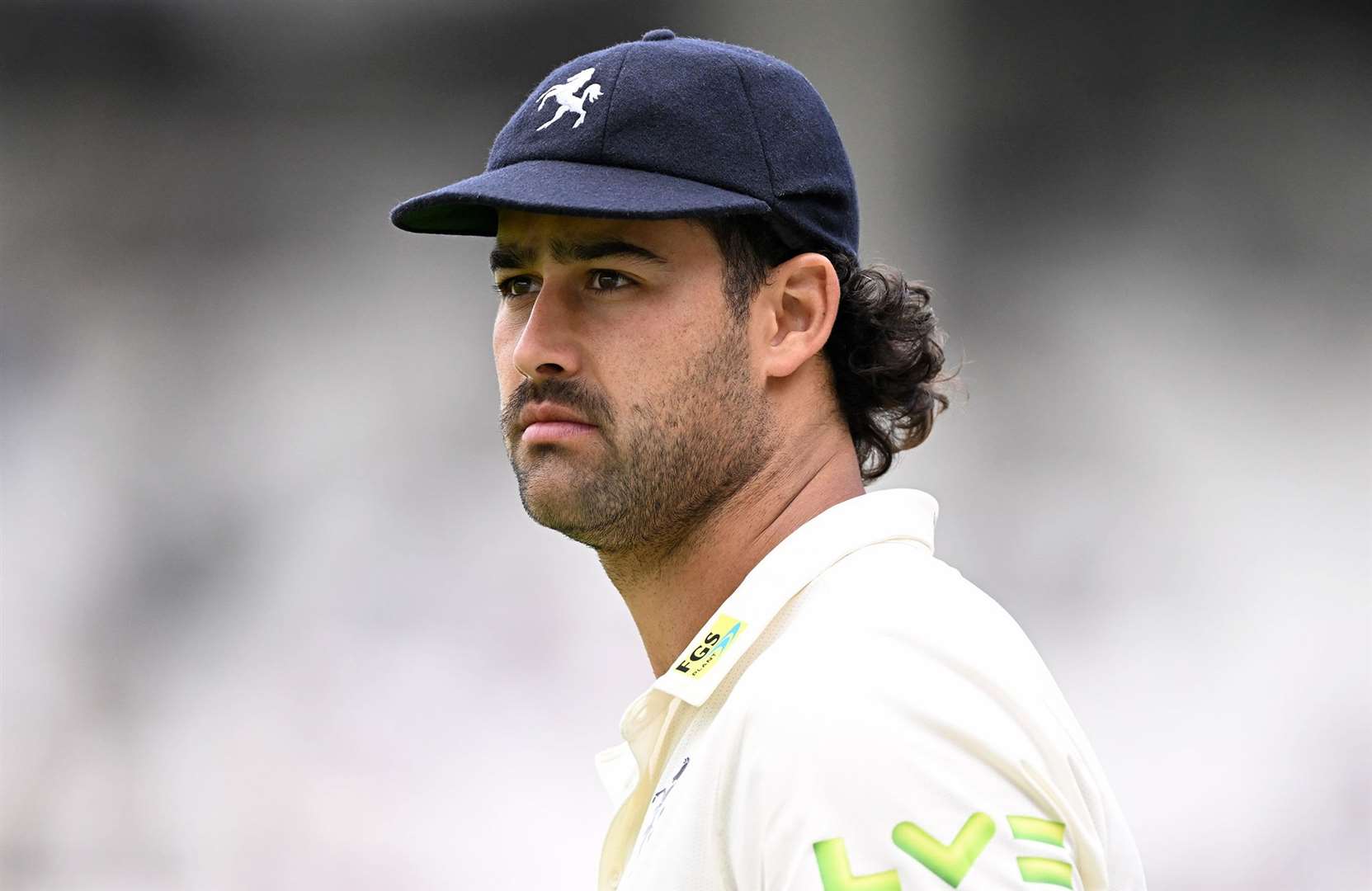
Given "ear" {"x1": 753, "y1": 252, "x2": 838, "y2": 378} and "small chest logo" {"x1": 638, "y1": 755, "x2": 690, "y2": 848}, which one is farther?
"ear" {"x1": 753, "y1": 252, "x2": 838, "y2": 378}

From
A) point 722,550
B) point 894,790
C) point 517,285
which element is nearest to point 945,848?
point 894,790

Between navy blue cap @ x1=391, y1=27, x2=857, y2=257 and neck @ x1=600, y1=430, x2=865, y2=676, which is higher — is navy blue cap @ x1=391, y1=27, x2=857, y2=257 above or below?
above

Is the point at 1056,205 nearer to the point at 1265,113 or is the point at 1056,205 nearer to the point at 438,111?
the point at 1265,113

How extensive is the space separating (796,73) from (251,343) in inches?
102

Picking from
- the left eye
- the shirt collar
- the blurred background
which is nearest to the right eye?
the left eye

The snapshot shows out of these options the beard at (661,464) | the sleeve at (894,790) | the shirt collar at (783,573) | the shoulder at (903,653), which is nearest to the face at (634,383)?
the beard at (661,464)

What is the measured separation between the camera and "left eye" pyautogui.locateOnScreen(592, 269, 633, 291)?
1319 mm

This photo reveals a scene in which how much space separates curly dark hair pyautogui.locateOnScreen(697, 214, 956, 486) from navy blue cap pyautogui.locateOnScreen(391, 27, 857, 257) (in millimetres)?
28

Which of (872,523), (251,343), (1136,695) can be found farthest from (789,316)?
(251,343)

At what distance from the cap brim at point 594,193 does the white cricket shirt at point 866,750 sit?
0.30m

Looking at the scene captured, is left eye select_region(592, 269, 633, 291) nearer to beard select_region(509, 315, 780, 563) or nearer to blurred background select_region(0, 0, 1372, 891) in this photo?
beard select_region(509, 315, 780, 563)

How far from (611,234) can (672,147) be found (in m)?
0.09

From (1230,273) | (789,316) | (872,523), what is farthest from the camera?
(1230,273)

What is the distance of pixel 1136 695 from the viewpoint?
3.24 m
